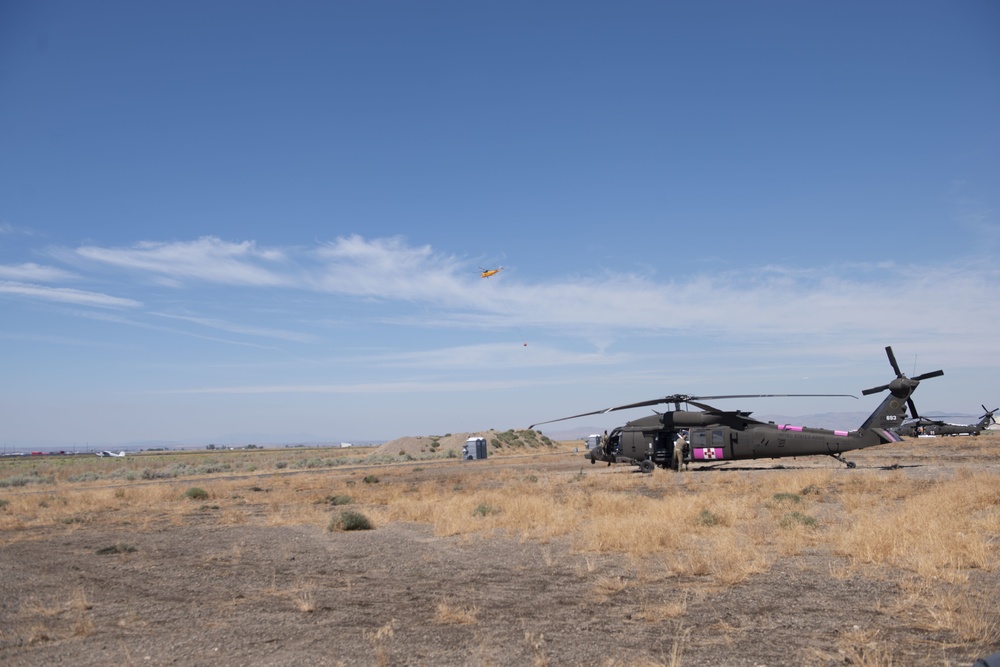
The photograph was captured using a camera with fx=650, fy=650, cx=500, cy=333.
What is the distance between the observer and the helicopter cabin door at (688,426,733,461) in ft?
97.0

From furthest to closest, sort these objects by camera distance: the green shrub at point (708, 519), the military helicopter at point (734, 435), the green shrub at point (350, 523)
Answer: the military helicopter at point (734, 435), the green shrub at point (350, 523), the green shrub at point (708, 519)

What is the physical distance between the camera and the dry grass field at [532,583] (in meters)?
7.21

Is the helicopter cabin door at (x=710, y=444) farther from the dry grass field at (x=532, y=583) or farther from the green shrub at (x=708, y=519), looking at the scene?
the green shrub at (x=708, y=519)

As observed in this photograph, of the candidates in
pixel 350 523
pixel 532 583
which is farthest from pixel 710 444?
pixel 532 583

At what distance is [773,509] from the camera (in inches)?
699

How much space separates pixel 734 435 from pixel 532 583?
69.9 feet

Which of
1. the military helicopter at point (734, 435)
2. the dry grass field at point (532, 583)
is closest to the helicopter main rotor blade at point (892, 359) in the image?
the military helicopter at point (734, 435)

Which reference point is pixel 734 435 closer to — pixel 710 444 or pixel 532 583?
pixel 710 444

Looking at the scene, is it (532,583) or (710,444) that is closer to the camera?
(532,583)

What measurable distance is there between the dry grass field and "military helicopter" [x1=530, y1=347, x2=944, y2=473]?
718 centimetres

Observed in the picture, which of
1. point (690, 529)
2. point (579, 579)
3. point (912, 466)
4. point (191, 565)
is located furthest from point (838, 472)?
point (191, 565)

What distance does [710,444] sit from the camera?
1170 inches

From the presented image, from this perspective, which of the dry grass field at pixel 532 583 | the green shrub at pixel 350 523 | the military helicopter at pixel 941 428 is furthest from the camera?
the military helicopter at pixel 941 428

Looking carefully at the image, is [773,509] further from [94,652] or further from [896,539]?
[94,652]
